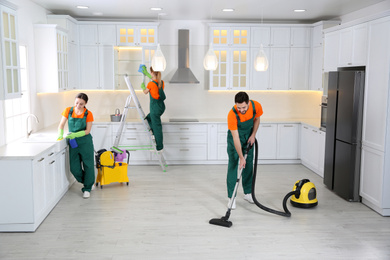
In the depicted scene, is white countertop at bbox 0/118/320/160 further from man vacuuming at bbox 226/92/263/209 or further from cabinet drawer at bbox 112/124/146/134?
man vacuuming at bbox 226/92/263/209

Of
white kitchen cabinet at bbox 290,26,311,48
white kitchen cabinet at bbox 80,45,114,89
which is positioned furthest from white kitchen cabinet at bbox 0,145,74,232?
white kitchen cabinet at bbox 290,26,311,48

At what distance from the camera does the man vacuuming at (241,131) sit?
438 centimetres

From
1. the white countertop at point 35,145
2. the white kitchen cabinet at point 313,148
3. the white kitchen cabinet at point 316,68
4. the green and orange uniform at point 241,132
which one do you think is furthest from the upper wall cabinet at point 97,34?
the white kitchen cabinet at point 313,148

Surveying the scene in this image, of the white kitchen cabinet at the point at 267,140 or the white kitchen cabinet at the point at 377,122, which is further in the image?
the white kitchen cabinet at the point at 267,140

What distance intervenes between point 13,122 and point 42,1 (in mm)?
1902

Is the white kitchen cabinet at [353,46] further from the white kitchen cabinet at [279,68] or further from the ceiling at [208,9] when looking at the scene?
the white kitchen cabinet at [279,68]

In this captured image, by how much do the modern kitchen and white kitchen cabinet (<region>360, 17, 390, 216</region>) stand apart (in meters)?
A: 0.02

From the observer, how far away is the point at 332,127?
5457mm

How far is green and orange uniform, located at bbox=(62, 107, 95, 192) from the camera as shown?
511 cm

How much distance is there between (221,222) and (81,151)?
2120 mm

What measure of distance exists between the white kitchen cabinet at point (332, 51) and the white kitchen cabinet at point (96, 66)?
3.71 m

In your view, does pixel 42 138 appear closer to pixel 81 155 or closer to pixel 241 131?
pixel 81 155

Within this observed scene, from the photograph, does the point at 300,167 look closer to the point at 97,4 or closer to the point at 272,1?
the point at 272,1

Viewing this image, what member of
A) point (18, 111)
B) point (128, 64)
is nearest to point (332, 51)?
point (128, 64)
